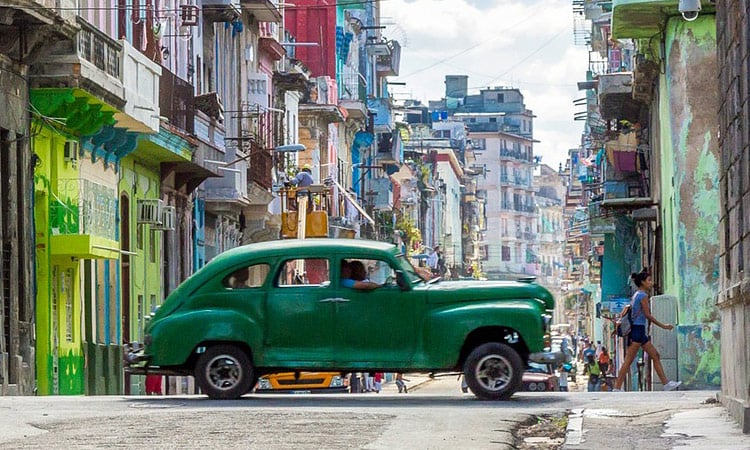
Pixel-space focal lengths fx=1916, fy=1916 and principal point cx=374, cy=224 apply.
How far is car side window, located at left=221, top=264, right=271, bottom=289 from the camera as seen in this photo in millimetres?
19969

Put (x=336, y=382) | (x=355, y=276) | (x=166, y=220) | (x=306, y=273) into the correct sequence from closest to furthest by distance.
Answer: (x=355, y=276)
(x=306, y=273)
(x=336, y=382)
(x=166, y=220)

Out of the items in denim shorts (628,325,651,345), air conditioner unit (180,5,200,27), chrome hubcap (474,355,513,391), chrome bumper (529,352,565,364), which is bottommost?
chrome hubcap (474,355,513,391)

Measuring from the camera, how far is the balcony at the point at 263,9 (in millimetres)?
48022

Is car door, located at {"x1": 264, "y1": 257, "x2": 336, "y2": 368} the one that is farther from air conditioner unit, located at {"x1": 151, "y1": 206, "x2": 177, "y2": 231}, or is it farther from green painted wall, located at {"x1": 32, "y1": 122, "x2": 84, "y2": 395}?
air conditioner unit, located at {"x1": 151, "y1": 206, "x2": 177, "y2": 231}

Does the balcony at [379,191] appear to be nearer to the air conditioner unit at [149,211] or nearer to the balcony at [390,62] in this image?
the balcony at [390,62]

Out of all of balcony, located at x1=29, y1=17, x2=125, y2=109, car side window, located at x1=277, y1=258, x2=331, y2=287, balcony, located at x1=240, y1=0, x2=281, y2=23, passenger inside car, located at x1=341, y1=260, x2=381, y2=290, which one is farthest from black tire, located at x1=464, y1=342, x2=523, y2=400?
balcony, located at x1=240, y1=0, x2=281, y2=23

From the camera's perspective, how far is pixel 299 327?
65.0ft

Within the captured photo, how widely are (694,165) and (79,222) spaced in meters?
10.4

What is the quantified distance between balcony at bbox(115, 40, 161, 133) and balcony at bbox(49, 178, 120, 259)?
50.0 inches

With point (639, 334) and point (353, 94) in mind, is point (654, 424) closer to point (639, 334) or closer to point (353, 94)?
point (639, 334)

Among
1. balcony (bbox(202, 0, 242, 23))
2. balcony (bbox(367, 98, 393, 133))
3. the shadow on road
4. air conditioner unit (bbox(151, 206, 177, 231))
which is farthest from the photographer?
balcony (bbox(367, 98, 393, 133))

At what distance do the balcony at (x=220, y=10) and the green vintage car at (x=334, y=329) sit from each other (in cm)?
2372

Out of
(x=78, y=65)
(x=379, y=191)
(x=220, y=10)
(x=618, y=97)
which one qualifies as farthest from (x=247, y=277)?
(x=379, y=191)

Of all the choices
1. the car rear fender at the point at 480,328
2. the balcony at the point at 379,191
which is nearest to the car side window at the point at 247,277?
the car rear fender at the point at 480,328
